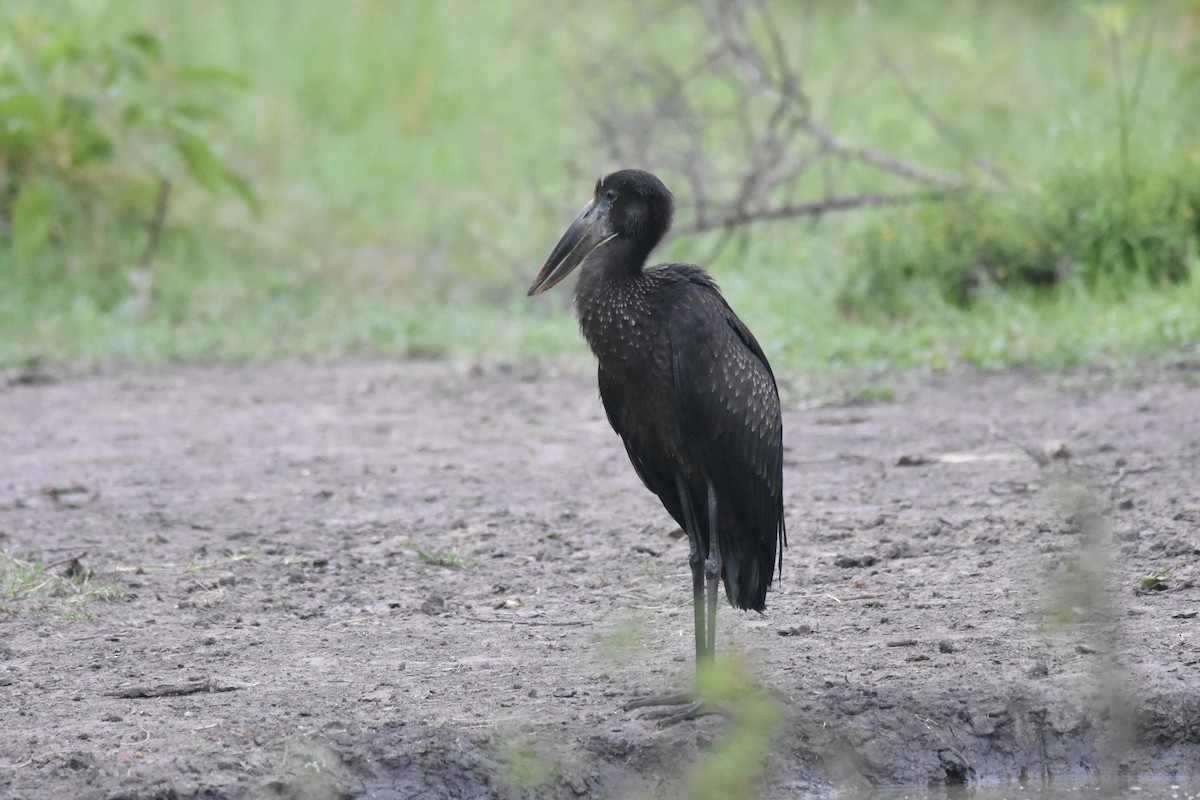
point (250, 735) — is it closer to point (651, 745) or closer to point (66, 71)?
point (651, 745)

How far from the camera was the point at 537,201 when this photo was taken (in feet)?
33.7

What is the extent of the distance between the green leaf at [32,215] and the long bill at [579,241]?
6393 millimetres

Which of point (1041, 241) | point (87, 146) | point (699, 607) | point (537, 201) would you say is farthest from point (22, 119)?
point (699, 607)

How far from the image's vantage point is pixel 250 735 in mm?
3457

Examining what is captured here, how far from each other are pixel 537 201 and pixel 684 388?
21.6 feet

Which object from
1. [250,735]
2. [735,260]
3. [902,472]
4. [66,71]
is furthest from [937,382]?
[66,71]

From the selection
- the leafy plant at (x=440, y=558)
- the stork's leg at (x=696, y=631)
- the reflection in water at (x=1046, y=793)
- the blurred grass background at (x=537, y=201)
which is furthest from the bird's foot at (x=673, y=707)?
the blurred grass background at (x=537, y=201)

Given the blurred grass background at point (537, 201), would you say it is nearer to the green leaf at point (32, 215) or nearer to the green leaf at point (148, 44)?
the green leaf at point (32, 215)

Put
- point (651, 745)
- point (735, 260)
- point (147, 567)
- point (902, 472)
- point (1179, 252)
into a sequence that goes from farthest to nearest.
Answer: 1. point (735, 260)
2. point (1179, 252)
3. point (902, 472)
4. point (147, 567)
5. point (651, 745)

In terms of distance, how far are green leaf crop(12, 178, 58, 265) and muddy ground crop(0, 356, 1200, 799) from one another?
261 centimetres

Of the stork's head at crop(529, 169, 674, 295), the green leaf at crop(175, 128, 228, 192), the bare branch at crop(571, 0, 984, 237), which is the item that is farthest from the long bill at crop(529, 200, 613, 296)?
the green leaf at crop(175, 128, 228, 192)

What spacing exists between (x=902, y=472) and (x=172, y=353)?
15.7 feet

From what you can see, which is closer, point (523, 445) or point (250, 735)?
point (250, 735)

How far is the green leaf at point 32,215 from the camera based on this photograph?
9594 mm
